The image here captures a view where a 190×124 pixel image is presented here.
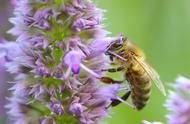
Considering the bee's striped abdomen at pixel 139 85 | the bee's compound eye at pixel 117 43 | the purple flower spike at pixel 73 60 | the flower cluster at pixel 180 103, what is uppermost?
the bee's compound eye at pixel 117 43

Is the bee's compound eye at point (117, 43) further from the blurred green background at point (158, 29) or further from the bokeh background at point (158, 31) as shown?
the blurred green background at point (158, 29)

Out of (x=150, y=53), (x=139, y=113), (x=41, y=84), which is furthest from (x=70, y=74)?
(x=150, y=53)

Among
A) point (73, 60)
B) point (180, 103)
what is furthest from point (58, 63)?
point (180, 103)

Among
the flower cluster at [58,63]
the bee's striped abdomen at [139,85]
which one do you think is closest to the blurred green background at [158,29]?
the bee's striped abdomen at [139,85]

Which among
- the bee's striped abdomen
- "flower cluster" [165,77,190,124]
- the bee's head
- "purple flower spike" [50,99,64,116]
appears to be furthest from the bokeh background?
"flower cluster" [165,77,190,124]

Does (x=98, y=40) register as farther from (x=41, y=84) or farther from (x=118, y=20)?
(x=118, y=20)

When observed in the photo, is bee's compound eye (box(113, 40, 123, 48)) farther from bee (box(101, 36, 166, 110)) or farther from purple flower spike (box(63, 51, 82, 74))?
purple flower spike (box(63, 51, 82, 74))
